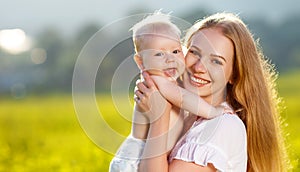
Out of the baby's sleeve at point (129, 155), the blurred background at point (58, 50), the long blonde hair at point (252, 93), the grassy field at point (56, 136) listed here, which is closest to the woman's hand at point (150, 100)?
the baby's sleeve at point (129, 155)

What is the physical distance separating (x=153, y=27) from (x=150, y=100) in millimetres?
286

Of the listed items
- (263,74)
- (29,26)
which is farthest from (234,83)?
(29,26)

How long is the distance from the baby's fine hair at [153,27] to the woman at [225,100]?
4.1 inches

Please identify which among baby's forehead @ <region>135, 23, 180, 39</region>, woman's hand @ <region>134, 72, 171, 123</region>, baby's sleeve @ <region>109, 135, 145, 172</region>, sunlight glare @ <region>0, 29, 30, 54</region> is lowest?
baby's sleeve @ <region>109, 135, 145, 172</region>

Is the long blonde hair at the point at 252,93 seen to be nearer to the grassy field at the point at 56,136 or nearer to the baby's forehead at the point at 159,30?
the baby's forehead at the point at 159,30

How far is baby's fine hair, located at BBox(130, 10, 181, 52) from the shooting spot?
8.38ft

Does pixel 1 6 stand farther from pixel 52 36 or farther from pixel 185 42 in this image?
pixel 185 42

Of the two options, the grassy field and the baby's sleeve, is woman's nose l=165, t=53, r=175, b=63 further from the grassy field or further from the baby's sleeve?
the grassy field

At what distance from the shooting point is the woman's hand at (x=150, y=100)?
8.07ft

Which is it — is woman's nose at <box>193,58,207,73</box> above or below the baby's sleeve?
above

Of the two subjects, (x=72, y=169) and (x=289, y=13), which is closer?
(x=72, y=169)

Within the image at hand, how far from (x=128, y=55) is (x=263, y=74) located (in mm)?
537

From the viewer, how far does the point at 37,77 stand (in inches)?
617

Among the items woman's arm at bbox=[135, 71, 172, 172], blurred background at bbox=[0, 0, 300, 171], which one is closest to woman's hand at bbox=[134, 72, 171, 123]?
woman's arm at bbox=[135, 71, 172, 172]
